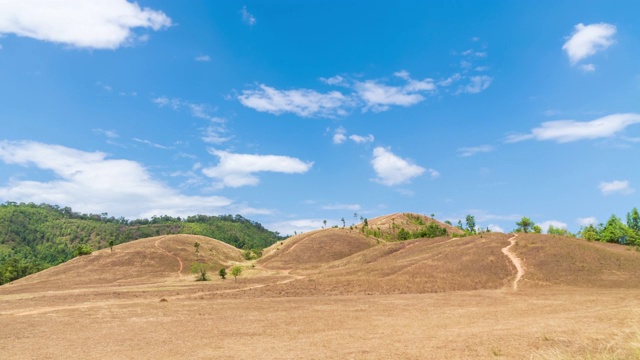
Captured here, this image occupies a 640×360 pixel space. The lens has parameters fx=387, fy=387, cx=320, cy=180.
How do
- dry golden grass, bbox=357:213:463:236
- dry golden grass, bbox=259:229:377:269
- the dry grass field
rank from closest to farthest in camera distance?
the dry grass field
dry golden grass, bbox=259:229:377:269
dry golden grass, bbox=357:213:463:236

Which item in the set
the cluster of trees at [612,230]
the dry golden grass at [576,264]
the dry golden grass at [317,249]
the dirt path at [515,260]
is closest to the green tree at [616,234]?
the cluster of trees at [612,230]

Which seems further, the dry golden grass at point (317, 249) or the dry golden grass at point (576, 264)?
the dry golden grass at point (317, 249)

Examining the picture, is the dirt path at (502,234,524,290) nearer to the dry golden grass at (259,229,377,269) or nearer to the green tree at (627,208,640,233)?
the dry golden grass at (259,229,377,269)

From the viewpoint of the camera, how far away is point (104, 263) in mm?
105625

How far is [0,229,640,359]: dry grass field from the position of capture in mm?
22625

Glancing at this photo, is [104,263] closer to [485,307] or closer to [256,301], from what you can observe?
[256,301]

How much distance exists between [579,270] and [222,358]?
59928mm

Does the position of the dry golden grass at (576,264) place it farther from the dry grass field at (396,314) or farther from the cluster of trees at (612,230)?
the cluster of trees at (612,230)

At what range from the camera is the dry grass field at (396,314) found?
74.2 ft

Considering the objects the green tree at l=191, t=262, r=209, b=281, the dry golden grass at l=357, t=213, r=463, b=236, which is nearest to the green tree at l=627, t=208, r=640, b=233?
the dry golden grass at l=357, t=213, r=463, b=236

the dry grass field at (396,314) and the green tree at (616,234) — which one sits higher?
the green tree at (616,234)

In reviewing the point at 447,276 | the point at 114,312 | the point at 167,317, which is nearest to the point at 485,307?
the point at 447,276

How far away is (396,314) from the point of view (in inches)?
1415

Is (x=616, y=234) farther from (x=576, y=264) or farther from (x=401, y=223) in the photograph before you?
(x=401, y=223)
